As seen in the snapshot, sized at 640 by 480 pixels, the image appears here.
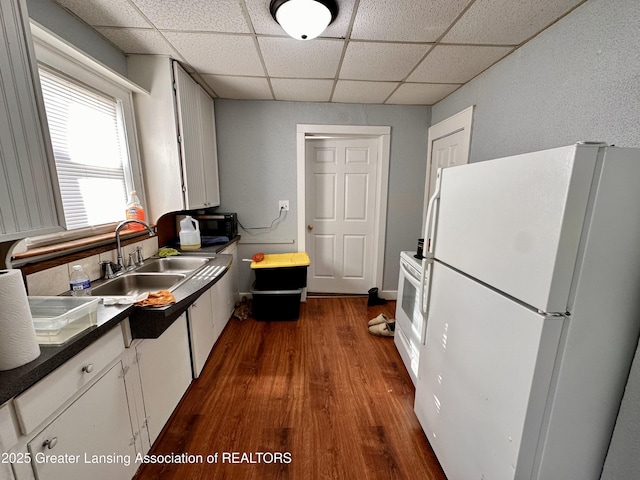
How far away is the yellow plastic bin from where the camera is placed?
269 centimetres

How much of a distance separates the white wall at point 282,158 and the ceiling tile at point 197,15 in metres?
1.33

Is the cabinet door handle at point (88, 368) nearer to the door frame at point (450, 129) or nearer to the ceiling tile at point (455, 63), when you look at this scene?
the ceiling tile at point (455, 63)

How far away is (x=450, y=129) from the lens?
2.47 m

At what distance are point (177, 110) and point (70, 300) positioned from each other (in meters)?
1.62

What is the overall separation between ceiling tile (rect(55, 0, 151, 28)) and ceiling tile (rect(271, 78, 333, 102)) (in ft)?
3.43

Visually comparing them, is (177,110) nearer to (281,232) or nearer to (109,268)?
(109,268)

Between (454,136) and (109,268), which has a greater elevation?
(454,136)

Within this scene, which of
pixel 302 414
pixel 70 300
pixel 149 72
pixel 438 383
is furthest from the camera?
pixel 149 72

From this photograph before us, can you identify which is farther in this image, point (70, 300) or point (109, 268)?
point (109, 268)

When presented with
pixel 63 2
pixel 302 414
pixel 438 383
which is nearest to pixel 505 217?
pixel 438 383

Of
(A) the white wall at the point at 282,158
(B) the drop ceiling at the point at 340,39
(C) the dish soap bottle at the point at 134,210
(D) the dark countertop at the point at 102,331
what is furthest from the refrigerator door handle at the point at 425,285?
(C) the dish soap bottle at the point at 134,210

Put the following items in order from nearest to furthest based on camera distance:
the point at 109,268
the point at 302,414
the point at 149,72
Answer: the point at 109,268 < the point at 302,414 < the point at 149,72

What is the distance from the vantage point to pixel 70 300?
1.04 meters

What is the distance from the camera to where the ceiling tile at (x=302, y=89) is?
2.31 m
